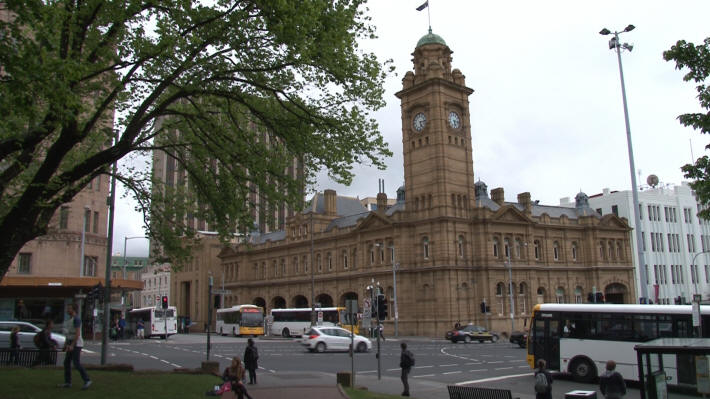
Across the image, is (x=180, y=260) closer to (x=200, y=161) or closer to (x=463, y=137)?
(x=200, y=161)

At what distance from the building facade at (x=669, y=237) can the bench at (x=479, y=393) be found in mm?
71736

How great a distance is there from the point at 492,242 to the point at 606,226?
19731 mm

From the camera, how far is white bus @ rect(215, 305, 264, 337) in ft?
196

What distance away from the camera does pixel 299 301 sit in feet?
253

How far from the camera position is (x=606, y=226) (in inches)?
2832

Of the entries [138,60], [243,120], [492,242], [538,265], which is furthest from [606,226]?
[138,60]

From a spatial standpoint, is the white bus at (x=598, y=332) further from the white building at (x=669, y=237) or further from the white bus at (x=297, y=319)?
the white building at (x=669, y=237)

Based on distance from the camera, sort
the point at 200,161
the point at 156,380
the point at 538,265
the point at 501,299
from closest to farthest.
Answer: the point at 156,380, the point at 200,161, the point at 501,299, the point at 538,265

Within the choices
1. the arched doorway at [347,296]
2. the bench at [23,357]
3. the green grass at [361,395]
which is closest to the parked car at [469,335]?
the arched doorway at [347,296]

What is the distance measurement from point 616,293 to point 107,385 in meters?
67.9

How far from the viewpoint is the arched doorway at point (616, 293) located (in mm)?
70938

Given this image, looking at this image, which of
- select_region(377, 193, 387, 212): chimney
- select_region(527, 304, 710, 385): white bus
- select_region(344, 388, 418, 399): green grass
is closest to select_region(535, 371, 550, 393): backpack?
select_region(344, 388, 418, 399): green grass

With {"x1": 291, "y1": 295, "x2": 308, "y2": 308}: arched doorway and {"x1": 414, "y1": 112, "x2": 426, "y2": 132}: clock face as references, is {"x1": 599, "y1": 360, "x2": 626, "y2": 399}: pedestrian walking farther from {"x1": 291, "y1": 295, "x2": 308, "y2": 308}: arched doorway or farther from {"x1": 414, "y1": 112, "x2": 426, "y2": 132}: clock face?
{"x1": 291, "y1": 295, "x2": 308, "y2": 308}: arched doorway

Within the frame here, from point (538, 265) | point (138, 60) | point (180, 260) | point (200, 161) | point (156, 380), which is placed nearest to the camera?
point (138, 60)
